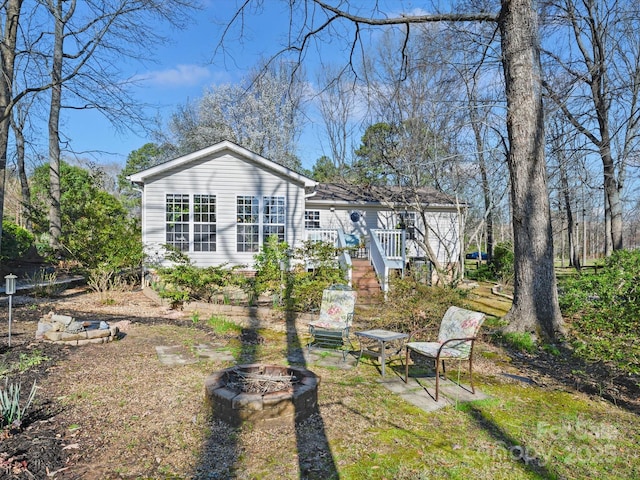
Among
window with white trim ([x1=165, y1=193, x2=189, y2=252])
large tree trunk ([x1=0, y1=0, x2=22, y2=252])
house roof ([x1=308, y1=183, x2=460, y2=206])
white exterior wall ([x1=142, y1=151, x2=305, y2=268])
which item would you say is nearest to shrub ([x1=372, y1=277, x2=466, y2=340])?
white exterior wall ([x1=142, y1=151, x2=305, y2=268])

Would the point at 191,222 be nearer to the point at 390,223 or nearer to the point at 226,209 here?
the point at 226,209

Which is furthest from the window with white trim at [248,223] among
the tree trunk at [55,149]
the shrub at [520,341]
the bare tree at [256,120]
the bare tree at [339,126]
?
the bare tree at [256,120]

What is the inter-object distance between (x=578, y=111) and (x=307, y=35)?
444 inches

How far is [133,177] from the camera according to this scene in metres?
12.6

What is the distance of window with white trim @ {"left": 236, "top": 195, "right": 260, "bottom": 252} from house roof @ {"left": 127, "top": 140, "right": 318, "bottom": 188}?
123 centimetres

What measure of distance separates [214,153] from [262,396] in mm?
10885

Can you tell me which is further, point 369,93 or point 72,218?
point 369,93

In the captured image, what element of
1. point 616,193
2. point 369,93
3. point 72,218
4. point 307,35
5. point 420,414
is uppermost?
point 369,93

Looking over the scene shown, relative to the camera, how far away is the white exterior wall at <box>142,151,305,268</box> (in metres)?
12.9

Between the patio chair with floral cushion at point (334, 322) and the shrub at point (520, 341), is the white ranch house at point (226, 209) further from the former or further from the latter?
the patio chair with floral cushion at point (334, 322)

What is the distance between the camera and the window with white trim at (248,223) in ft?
44.4

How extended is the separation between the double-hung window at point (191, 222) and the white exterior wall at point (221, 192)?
4.6 inches

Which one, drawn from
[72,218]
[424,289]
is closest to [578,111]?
[424,289]

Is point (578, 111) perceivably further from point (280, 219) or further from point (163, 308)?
point (163, 308)
